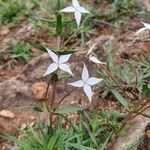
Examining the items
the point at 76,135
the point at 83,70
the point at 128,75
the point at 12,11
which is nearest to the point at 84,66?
the point at 83,70

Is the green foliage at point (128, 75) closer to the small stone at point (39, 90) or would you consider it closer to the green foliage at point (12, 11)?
the small stone at point (39, 90)

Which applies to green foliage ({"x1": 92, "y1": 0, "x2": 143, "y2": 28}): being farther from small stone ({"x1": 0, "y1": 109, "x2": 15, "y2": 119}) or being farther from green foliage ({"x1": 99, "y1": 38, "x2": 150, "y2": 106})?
small stone ({"x1": 0, "y1": 109, "x2": 15, "y2": 119})

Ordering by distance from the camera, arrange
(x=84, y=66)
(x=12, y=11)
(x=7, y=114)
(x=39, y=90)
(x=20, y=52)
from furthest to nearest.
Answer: (x=12, y=11) → (x=20, y=52) → (x=39, y=90) → (x=7, y=114) → (x=84, y=66)

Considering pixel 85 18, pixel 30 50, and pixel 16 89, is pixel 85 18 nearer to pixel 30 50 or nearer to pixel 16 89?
pixel 30 50

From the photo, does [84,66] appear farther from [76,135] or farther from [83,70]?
[76,135]

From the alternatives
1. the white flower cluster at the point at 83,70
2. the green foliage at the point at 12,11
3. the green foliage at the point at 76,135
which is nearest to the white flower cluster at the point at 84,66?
the white flower cluster at the point at 83,70

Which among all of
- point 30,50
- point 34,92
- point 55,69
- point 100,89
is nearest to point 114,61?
point 100,89

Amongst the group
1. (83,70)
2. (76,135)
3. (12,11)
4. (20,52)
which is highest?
(83,70)
